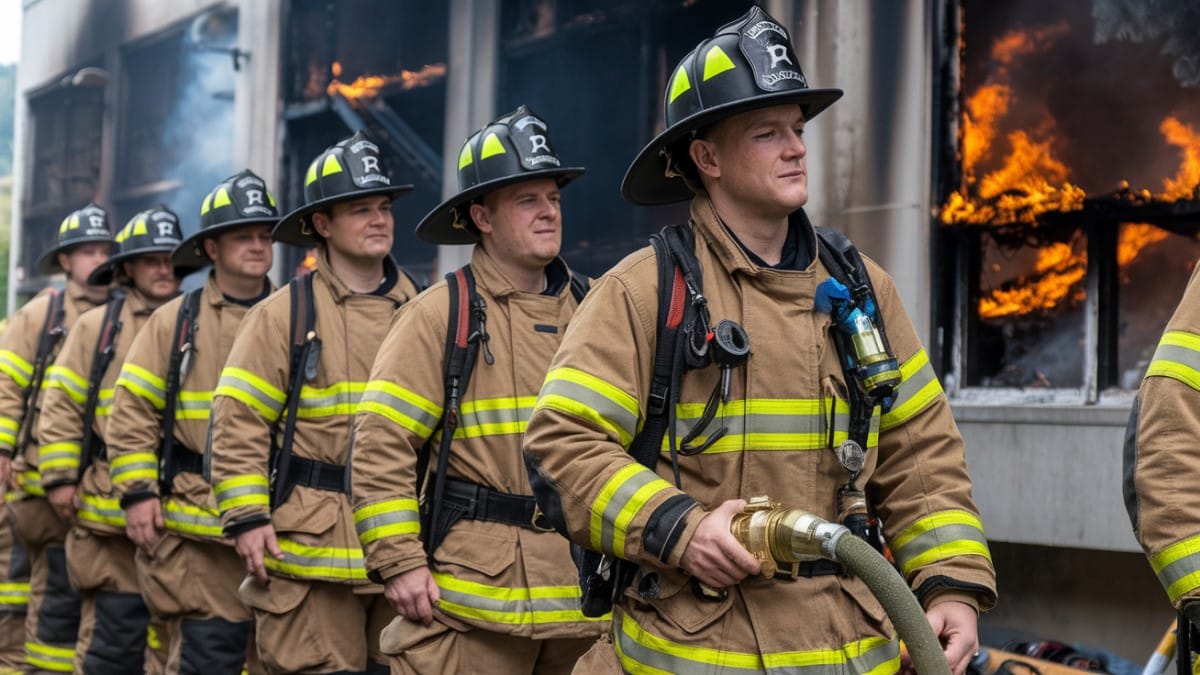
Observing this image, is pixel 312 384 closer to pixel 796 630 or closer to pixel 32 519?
pixel 796 630

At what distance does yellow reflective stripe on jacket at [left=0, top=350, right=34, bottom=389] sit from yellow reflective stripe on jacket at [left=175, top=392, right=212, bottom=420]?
2.32 metres

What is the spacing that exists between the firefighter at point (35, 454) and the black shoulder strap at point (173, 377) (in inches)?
65.2

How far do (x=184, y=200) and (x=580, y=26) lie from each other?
6965mm

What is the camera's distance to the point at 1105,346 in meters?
6.50

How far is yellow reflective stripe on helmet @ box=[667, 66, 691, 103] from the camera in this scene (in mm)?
3176

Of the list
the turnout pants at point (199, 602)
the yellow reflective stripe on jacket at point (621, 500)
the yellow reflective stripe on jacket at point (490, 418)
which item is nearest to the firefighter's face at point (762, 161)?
the yellow reflective stripe on jacket at point (621, 500)

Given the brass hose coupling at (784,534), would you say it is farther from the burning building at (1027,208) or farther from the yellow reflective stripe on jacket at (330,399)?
the burning building at (1027,208)

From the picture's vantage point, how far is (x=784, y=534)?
2742 mm

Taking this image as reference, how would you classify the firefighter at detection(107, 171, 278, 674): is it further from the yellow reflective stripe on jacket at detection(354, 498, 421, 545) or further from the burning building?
the burning building

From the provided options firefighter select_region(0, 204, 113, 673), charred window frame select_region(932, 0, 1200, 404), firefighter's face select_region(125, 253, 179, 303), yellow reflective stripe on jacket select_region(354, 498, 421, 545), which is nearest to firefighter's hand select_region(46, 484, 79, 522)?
firefighter select_region(0, 204, 113, 673)

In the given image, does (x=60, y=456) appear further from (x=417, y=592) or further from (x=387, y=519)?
(x=417, y=592)

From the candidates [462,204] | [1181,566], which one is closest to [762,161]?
[1181,566]

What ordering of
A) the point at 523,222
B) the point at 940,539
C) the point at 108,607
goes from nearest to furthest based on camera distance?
the point at 940,539
the point at 523,222
the point at 108,607

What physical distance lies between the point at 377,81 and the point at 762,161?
348 inches
